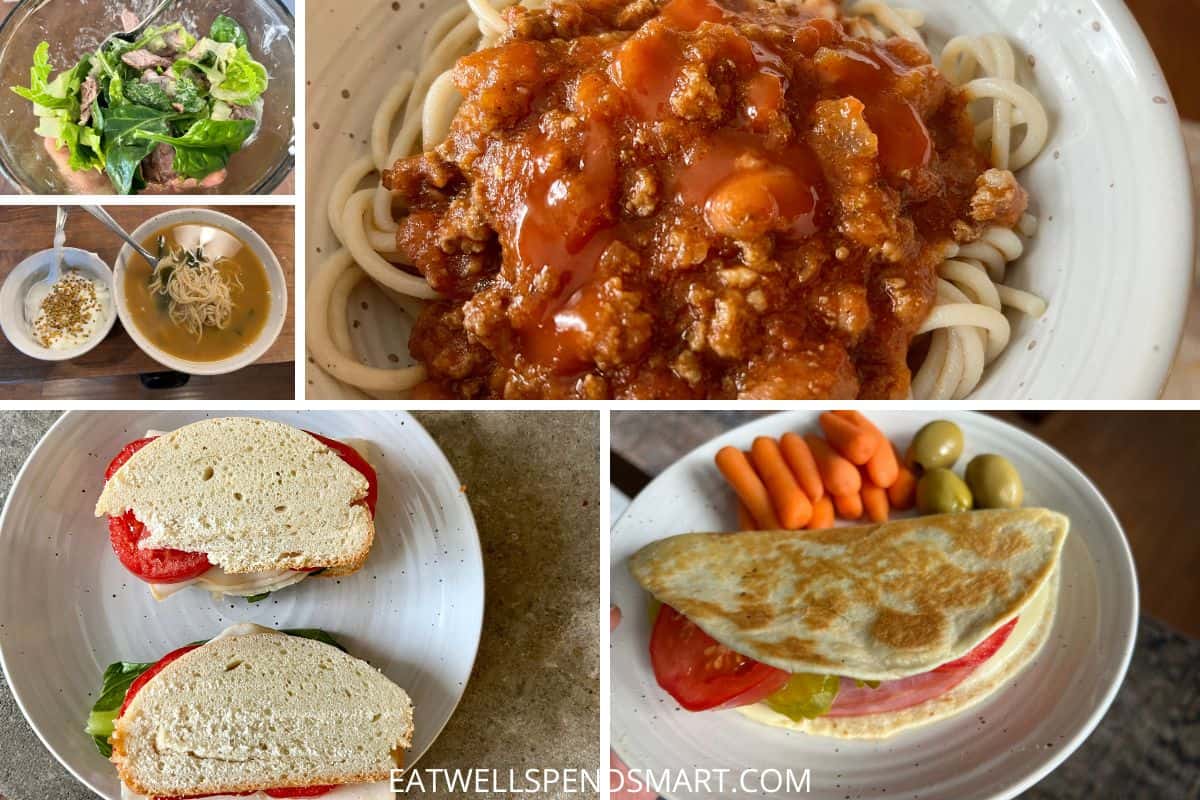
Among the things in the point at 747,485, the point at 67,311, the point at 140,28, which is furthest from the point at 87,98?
the point at 747,485

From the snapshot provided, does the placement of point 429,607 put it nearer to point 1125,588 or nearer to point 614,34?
point 614,34

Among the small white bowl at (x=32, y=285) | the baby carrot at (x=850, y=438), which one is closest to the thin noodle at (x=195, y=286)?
the small white bowl at (x=32, y=285)

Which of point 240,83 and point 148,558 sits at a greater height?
point 240,83

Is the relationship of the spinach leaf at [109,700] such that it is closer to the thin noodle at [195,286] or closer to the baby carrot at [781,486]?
the thin noodle at [195,286]

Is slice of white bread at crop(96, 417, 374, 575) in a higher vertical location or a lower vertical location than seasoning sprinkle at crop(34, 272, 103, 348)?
lower

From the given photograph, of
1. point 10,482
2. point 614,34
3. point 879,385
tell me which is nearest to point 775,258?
point 879,385

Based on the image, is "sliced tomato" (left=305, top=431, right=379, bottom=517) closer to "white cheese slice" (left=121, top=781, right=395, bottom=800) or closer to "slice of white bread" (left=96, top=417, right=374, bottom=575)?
"slice of white bread" (left=96, top=417, right=374, bottom=575)

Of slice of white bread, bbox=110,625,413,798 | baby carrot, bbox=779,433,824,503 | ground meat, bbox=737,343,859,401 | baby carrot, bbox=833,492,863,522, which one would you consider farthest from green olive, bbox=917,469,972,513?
slice of white bread, bbox=110,625,413,798

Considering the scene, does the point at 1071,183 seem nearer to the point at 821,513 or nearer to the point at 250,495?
the point at 821,513
